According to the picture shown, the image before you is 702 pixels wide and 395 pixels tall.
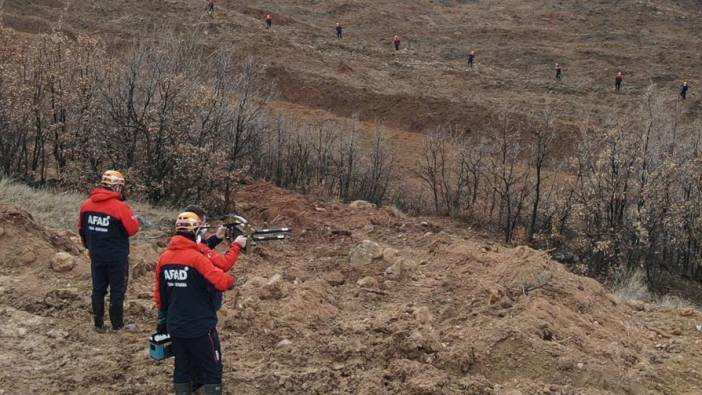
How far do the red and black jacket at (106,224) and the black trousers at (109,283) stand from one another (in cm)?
8

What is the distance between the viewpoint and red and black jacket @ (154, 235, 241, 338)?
16.1 feet

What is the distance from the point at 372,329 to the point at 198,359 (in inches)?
84.2

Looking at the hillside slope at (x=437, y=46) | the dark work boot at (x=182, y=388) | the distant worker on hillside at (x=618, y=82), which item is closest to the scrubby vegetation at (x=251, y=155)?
the dark work boot at (x=182, y=388)

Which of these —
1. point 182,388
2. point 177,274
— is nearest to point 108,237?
point 177,274

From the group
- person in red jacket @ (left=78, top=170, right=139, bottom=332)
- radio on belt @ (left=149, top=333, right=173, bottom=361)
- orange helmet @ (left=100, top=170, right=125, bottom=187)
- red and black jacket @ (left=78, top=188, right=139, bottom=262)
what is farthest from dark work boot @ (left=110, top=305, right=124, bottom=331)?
radio on belt @ (left=149, top=333, right=173, bottom=361)

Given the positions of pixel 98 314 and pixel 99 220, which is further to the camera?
pixel 98 314

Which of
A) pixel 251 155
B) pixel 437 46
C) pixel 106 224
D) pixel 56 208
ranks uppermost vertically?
pixel 437 46

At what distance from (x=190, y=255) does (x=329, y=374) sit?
6.10 feet

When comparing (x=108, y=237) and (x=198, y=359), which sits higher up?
(x=108, y=237)

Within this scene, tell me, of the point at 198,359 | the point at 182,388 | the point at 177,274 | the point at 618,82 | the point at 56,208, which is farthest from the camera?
the point at 618,82

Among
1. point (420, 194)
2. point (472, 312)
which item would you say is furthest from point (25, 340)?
point (420, 194)

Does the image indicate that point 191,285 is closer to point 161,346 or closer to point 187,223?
point 187,223

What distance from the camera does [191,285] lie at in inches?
195

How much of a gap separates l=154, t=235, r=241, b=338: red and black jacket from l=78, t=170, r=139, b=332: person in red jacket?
1.58 m
